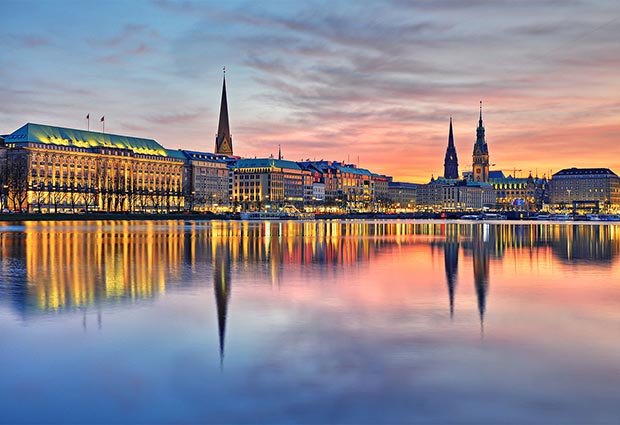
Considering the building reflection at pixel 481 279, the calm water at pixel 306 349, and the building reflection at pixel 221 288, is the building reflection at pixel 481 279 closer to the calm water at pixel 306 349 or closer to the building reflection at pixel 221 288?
the calm water at pixel 306 349

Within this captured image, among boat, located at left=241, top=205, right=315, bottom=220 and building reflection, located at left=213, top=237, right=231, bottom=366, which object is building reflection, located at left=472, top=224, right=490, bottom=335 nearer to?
building reflection, located at left=213, top=237, right=231, bottom=366

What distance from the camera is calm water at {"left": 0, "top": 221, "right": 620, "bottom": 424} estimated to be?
8.58m

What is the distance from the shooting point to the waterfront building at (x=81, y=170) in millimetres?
156125

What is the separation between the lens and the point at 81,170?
172 meters

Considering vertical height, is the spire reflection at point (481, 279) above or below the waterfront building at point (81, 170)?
below

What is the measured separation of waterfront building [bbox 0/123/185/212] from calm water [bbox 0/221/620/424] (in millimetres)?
132573

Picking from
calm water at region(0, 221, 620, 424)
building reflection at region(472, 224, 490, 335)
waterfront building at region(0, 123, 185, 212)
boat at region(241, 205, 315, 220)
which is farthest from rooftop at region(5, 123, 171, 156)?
calm water at region(0, 221, 620, 424)

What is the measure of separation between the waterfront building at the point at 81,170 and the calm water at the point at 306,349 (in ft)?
435

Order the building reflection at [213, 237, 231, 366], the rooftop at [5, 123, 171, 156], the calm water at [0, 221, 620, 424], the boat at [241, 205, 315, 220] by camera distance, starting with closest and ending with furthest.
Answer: the calm water at [0, 221, 620, 424] → the building reflection at [213, 237, 231, 366] → the boat at [241, 205, 315, 220] → the rooftop at [5, 123, 171, 156]

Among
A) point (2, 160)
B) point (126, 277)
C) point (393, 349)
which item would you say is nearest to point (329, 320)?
point (393, 349)

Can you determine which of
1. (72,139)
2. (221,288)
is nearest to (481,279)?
(221,288)

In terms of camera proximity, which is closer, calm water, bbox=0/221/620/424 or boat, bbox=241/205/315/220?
calm water, bbox=0/221/620/424

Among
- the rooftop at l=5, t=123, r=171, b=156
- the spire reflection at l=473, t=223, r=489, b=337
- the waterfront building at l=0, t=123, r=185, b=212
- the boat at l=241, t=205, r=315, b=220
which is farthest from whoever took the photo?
the rooftop at l=5, t=123, r=171, b=156

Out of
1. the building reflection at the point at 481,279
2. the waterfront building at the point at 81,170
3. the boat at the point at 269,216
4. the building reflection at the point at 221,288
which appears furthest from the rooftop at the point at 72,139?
the building reflection at the point at 481,279
